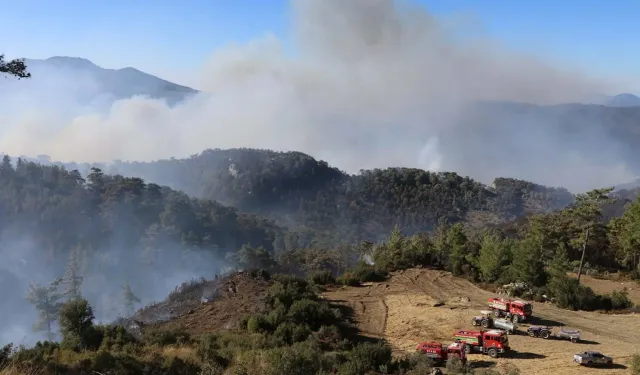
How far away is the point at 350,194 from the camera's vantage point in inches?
5901

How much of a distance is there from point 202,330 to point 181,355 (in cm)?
1108

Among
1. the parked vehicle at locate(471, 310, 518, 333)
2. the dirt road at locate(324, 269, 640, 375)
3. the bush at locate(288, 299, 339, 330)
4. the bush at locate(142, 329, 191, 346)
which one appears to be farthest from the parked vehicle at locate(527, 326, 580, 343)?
the bush at locate(142, 329, 191, 346)

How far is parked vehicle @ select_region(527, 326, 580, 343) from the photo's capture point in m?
24.1

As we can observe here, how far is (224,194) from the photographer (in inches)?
6442

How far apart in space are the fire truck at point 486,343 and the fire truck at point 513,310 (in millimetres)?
5901

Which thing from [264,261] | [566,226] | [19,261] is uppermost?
[566,226]

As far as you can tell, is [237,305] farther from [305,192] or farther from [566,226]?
[305,192]

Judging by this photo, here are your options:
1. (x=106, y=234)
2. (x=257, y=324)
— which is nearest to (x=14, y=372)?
(x=257, y=324)

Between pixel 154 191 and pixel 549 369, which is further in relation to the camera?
pixel 154 191

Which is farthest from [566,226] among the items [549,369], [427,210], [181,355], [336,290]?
[427,210]

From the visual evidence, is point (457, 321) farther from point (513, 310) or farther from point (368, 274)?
point (368, 274)

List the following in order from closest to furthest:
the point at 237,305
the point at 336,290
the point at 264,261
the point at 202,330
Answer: the point at 202,330 → the point at 237,305 → the point at 336,290 → the point at 264,261

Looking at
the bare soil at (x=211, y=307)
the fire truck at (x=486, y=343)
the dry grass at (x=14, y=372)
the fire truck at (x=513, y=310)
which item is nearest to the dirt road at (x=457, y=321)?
the fire truck at (x=486, y=343)

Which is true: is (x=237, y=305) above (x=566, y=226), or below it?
below
